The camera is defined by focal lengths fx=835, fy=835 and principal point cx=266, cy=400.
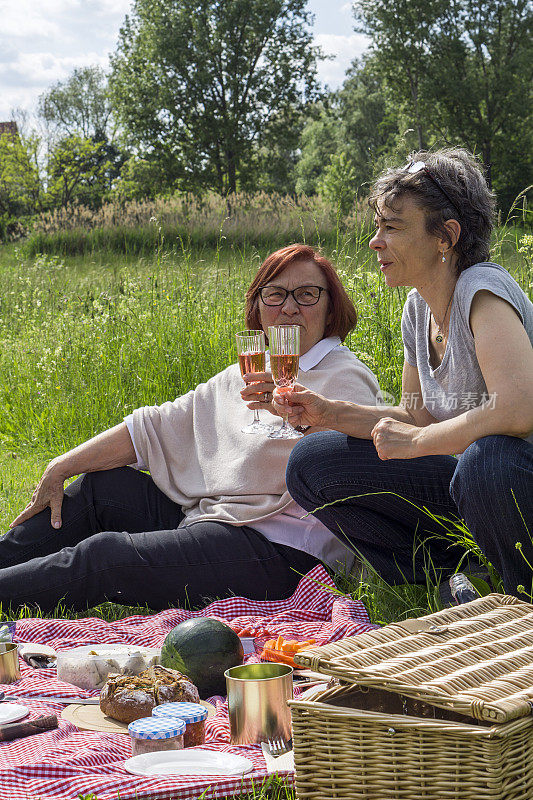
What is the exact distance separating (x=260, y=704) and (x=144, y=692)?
0.36 metres

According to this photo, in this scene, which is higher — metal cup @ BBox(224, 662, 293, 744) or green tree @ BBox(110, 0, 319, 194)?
green tree @ BBox(110, 0, 319, 194)

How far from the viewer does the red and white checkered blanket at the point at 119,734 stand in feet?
6.06

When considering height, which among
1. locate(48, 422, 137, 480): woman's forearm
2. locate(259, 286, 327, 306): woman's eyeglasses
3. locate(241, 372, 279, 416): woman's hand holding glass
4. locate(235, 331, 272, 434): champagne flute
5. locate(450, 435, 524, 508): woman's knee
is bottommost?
locate(48, 422, 137, 480): woman's forearm

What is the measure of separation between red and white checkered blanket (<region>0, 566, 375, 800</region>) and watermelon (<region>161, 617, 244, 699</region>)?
99 mm

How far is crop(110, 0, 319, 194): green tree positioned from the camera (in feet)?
110

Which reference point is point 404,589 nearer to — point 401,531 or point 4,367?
point 401,531

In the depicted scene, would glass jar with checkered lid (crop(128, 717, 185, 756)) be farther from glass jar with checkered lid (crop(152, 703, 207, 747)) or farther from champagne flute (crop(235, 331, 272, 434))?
champagne flute (crop(235, 331, 272, 434))

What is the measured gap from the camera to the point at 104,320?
23.4 feet

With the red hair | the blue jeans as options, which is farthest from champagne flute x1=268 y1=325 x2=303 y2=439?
the red hair

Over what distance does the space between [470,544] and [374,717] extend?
1388mm

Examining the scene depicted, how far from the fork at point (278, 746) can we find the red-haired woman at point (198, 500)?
3.89 feet

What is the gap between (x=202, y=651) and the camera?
2.44 m

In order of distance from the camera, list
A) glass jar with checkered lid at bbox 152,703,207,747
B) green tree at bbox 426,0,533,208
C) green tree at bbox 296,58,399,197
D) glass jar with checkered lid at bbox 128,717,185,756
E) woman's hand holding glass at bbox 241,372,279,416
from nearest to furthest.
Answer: glass jar with checkered lid at bbox 128,717,185,756 → glass jar with checkered lid at bbox 152,703,207,747 → woman's hand holding glass at bbox 241,372,279,416 → green tree at bbox 426,0,533,208 → green tree at bbox 296,58,399,197

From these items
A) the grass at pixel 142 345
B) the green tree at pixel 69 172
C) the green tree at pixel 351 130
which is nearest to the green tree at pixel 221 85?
the green tree at pixel 69 172
